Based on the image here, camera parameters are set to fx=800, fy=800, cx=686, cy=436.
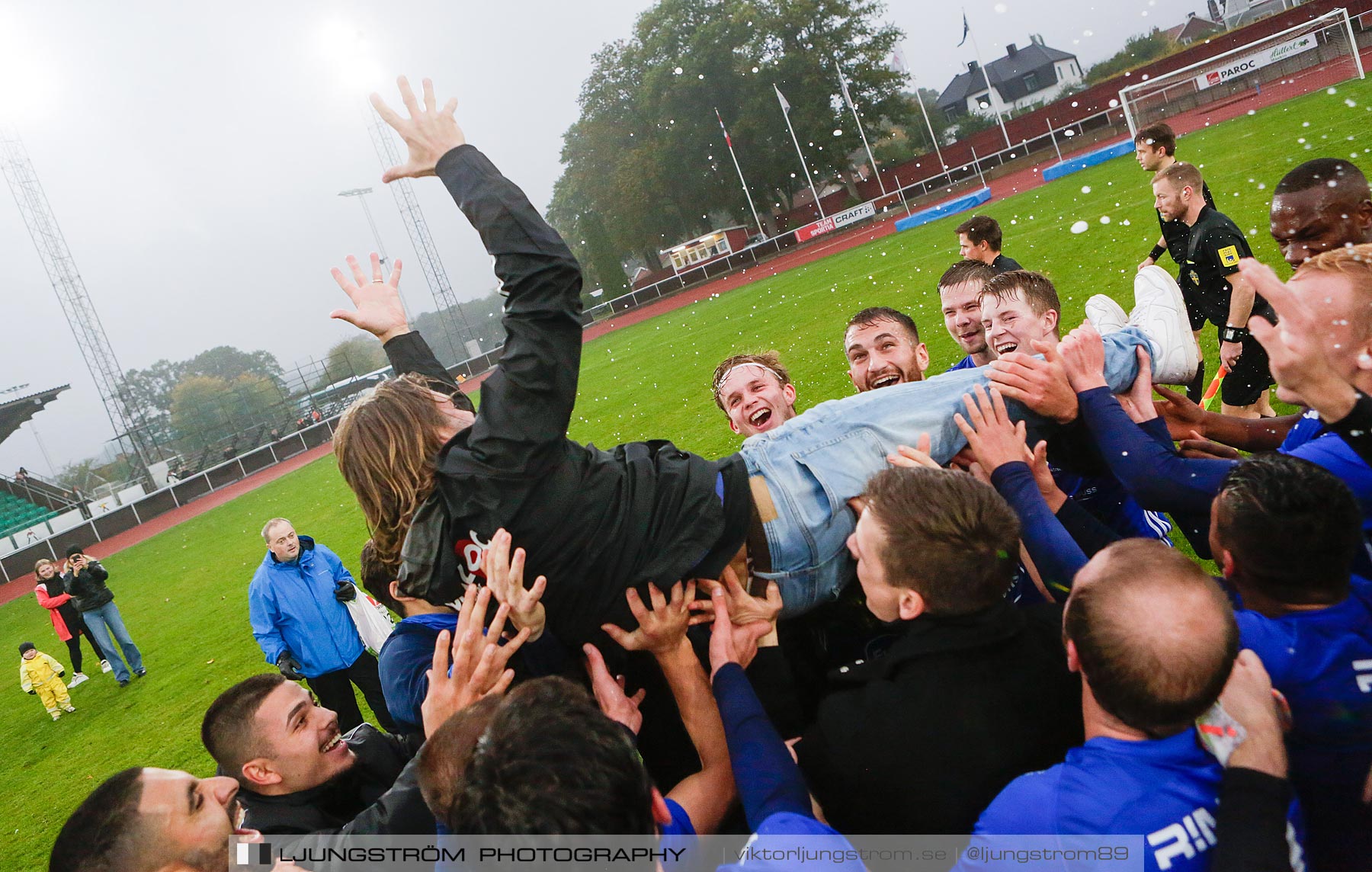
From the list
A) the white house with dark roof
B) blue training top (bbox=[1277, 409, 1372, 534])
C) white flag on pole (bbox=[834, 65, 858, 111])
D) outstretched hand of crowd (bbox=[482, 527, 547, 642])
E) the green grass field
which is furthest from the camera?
the white house with dark roof

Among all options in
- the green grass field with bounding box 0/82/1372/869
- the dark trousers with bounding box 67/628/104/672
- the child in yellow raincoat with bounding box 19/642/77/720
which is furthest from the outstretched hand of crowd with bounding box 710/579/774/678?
the dark trousers with bounding box 67/628/104/672

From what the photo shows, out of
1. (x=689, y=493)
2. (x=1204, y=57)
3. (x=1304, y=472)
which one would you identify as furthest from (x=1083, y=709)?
(x=1204, y=57)

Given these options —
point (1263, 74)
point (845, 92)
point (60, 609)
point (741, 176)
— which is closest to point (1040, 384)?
point (60, 609)

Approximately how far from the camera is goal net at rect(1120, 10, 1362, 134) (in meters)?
26.4

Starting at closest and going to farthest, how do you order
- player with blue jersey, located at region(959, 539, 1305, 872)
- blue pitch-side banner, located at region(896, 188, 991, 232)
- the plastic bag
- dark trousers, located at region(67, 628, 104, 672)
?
player with blue jersey, located at region(959, 539, 1305, 872), the plastic bag, dark trousers, located at region(67, 628, 104, 672), blue pitch-side banner, located at region(896, 188, 991, 232)

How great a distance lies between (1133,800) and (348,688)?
620 cm

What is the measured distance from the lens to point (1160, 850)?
156 cm

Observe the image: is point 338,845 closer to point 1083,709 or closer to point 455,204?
point 455,204

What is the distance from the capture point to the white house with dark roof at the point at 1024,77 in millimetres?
62656

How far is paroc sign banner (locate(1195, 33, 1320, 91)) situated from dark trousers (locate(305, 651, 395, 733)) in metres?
34.9

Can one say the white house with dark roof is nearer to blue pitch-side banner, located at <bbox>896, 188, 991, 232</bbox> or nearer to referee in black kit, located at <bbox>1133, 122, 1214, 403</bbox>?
blue pitch-side banner, located at <bbox>896, 188, 991, 232</bbox>

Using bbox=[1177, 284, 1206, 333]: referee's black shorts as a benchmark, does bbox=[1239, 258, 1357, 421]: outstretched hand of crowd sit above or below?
above

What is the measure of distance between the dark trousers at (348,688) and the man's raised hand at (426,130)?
500 cm

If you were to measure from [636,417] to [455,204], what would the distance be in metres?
11.9
